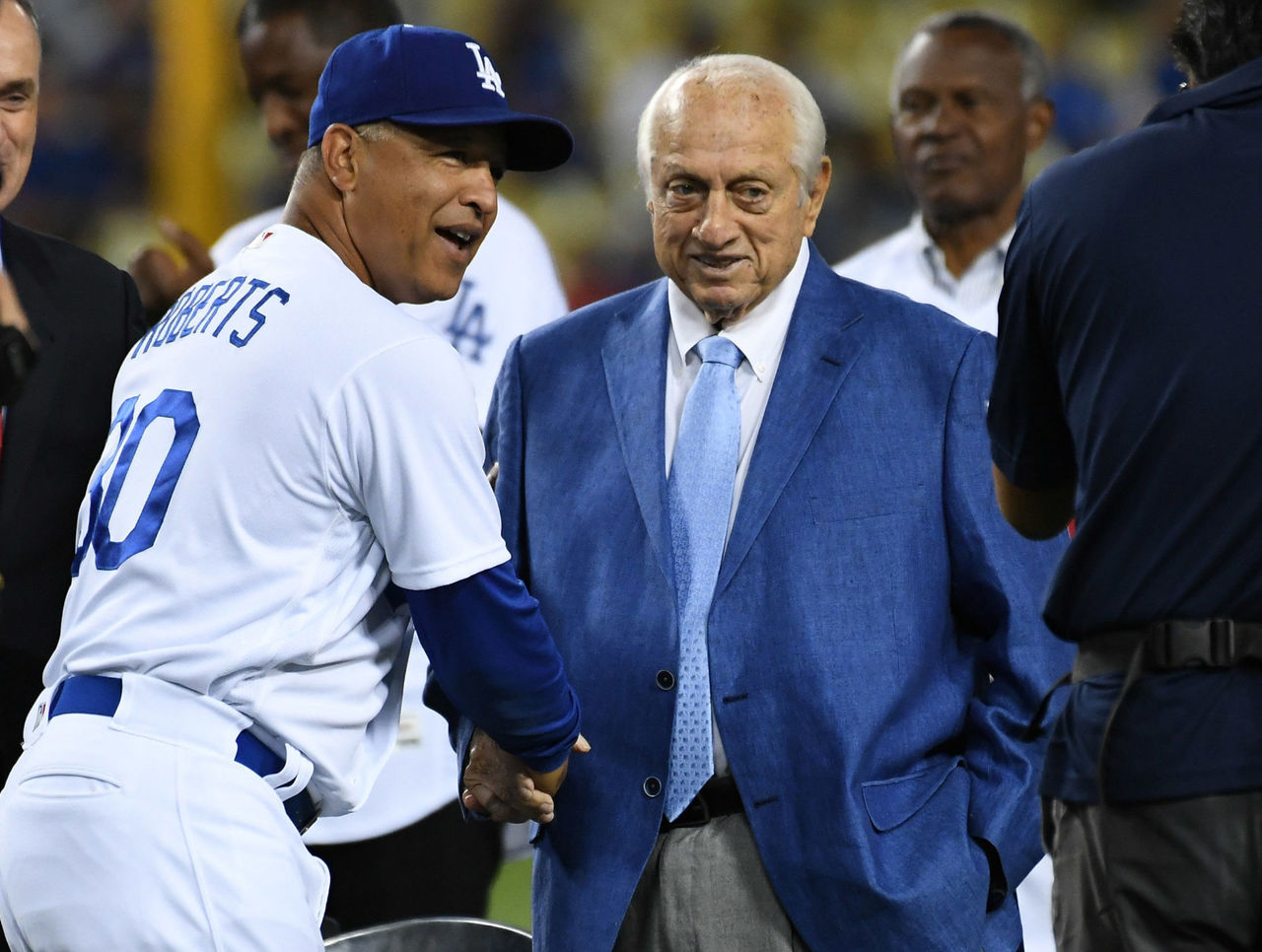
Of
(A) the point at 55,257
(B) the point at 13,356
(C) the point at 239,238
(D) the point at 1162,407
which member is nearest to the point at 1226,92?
(D) the point at 1162,407

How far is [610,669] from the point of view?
85.4 inches

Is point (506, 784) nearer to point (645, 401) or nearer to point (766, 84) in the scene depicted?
point (645, 401)

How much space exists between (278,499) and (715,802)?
69 centimetres

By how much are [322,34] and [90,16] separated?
7.20ft

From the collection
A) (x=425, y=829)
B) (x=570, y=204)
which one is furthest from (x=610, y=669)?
(x=570, y=204)

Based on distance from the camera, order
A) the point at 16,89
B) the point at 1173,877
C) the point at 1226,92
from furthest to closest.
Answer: the point at 16,89 → the point at 1226,92 → the point at 1173,877

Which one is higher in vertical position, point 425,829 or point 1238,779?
point 1238,779

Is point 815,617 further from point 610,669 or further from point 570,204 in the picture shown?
point 570,204

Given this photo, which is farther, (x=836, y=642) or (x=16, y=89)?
(x=16, y=89)

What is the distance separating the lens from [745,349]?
7.48 feet

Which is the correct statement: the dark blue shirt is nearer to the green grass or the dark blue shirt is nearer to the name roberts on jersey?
the name roberts on jersey

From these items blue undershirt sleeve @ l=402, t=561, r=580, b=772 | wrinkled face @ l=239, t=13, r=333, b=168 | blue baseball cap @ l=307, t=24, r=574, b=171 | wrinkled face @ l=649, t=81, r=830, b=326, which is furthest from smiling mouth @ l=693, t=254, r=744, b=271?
wrinkled face @ l=239, t=13, r=333, b=168

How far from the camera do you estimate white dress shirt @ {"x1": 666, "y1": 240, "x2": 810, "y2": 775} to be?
89.0 inches

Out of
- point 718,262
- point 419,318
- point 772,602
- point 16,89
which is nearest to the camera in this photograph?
point 772,602
